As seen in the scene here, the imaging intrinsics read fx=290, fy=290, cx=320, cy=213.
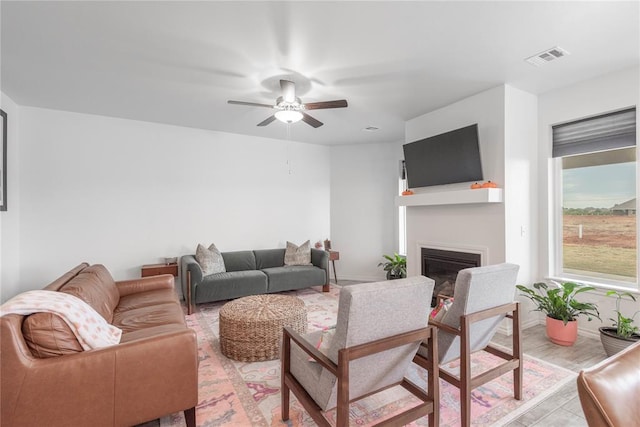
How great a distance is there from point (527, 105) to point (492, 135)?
0.61m

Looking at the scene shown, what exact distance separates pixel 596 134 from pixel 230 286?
468cm

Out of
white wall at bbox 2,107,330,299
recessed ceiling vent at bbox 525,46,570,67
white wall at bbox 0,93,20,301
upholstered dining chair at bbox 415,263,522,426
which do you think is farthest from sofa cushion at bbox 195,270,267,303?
recessed ceiling vent at bbox 525,46,570,67

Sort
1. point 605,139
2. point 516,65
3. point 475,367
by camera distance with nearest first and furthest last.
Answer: point 475,367 < point 516,65 < point 605,139

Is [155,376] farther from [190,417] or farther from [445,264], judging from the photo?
[445,264]

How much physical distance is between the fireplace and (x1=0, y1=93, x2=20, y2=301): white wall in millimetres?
5103

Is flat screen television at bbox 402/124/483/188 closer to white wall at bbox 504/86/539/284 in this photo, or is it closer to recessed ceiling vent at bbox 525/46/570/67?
white wall at bbox 504/86/539/284

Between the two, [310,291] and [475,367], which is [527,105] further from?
[310,291]

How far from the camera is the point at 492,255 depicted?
10.8ft

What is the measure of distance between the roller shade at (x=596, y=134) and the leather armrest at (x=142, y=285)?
15.6ft

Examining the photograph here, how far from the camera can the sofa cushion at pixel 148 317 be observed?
2267mm

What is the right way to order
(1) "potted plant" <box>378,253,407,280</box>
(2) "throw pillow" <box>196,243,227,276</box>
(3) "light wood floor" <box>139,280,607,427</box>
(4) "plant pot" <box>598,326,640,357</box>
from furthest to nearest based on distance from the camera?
(1) "potted plant" <box>378,253,407,280</box> → (2) "throw pillow" <box>196,243,227,276</box> → (4) "plant pot" <box>598,326,640,357</box> → (3) "light wood floor" <box>139,280,607,427</box>

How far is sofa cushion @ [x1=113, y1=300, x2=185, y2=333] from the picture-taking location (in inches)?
89.3

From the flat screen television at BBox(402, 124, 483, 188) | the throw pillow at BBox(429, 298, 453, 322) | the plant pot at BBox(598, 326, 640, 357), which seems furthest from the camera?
the flat screen television at BBox(402, 124, 483, 188)

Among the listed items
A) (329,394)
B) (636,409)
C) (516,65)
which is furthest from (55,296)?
(516,65)
